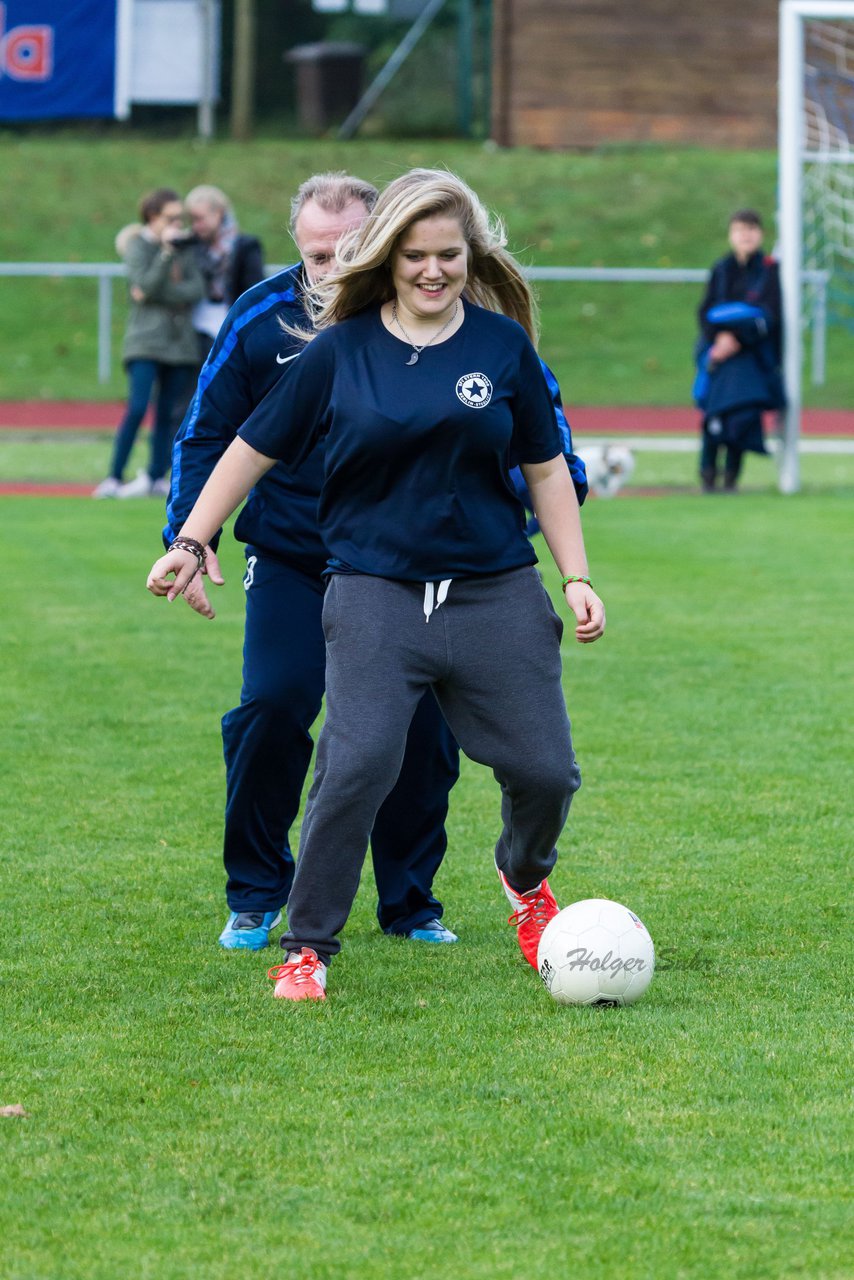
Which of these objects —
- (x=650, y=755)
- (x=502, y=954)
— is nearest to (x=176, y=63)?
(x=650, y=755)

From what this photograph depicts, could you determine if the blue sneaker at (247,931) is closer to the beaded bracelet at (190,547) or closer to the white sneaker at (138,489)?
the beaded bracelet at (190,547)

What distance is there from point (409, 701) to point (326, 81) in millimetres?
31374

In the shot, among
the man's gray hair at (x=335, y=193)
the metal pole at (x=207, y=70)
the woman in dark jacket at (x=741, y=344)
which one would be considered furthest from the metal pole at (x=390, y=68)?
the man's gray hair at (x=335, y=193)

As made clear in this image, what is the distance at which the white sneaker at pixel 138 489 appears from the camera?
602 inches

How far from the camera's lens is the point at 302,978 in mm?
4570

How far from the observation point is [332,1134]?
3688 millimetres

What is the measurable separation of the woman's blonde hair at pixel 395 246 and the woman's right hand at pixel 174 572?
63 cm

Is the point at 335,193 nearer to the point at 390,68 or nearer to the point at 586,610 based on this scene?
the point at 586,610

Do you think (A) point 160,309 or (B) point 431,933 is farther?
(A) point 160,309

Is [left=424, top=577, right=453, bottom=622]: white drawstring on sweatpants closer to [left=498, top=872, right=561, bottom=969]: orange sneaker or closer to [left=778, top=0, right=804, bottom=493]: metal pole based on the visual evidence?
[left=498, top=872, right=561, bottom=969]: orange sneaker

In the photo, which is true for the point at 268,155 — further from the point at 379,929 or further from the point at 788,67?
the point at 379,929

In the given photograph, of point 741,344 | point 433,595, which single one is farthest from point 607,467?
point 433,595

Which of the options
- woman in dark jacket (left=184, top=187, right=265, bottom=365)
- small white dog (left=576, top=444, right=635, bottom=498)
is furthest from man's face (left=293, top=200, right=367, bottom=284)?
small white dog (left=576, top=444, right=635, bottom=498)

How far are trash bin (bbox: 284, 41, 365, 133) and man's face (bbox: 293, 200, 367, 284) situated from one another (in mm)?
30348
